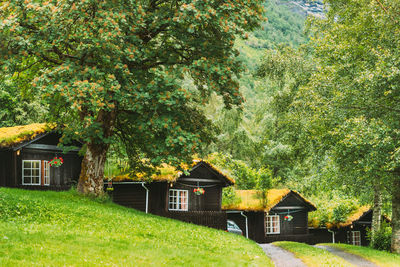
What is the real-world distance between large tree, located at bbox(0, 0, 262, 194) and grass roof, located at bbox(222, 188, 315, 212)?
637 inches

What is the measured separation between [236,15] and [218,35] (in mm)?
1942

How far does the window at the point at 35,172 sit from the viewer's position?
1089 inches

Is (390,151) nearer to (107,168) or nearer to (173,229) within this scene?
(173,229)

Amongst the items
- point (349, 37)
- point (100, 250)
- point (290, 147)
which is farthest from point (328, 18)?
point (100, 250)

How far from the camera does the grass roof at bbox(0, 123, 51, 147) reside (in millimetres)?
25656

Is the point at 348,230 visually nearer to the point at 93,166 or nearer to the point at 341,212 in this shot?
the point at 341,212

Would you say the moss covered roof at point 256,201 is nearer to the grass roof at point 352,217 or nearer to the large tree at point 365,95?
Answer: the grass roof at point 352,217

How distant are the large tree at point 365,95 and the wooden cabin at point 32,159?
15.3m

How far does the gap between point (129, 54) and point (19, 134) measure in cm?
1210

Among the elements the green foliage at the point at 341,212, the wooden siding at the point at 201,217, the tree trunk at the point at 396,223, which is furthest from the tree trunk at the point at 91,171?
Answer: the green foliage at the point at 341,212

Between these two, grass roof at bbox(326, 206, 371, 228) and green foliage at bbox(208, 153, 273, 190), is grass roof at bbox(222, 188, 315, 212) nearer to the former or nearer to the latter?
green foliage at bbox(208, 153, 273, 190)

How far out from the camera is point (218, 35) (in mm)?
20703

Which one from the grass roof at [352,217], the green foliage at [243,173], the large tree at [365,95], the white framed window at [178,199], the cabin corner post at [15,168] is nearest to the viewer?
the large tree at [365,95]

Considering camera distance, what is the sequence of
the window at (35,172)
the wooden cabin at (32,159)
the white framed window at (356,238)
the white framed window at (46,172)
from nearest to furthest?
the wooden cabin at (32,159)
the window at (35,172)
the white framed window at (46,172)
the white framed window at (356,238)
